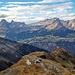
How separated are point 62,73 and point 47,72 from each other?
1251cm

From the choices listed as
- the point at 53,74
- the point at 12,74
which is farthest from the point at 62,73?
the point at 12,74

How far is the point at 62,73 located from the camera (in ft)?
653

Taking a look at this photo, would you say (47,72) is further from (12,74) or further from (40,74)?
(12,74)

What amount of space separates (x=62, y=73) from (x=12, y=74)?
1637 inches

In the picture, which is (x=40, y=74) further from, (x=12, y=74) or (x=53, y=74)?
(x=12, y=74)

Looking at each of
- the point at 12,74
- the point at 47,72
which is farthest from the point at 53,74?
the point at 12,74

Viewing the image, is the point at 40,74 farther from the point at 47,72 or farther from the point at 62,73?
the point at 62,73

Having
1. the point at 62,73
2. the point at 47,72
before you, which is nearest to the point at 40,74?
the point at 47,72

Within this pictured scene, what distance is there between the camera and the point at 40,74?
197125 mm

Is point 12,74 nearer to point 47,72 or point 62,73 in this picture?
point 47,72

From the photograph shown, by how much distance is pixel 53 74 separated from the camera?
634ft

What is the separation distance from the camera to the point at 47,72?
7820 inches

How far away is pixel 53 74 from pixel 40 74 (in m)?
11.1

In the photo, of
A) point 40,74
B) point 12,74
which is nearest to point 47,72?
point 40,74
